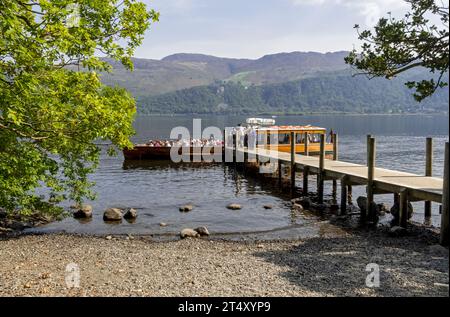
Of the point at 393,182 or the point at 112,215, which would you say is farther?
the point at 112,215

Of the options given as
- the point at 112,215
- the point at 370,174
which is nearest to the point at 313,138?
the point at 370,174

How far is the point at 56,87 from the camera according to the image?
43.1 feet

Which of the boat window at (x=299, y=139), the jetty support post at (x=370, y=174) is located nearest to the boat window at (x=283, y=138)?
the boat window at (x=299, y=139)

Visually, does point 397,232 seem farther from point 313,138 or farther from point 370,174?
point 313,138

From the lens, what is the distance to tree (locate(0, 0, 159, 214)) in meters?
11.1

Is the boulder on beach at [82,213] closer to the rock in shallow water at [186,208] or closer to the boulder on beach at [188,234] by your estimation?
the rock in shallow water at [186,208]

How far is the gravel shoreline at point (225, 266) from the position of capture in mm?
10219

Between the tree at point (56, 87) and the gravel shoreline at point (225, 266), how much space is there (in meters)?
3.17

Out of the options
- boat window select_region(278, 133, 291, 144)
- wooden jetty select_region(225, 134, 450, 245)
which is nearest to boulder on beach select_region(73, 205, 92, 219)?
wooden jetty select_region(225, 134, 450, 245)

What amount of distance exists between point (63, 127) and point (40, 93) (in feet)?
5.85

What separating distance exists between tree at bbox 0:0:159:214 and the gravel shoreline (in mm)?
3173

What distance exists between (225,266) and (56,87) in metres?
7.29
